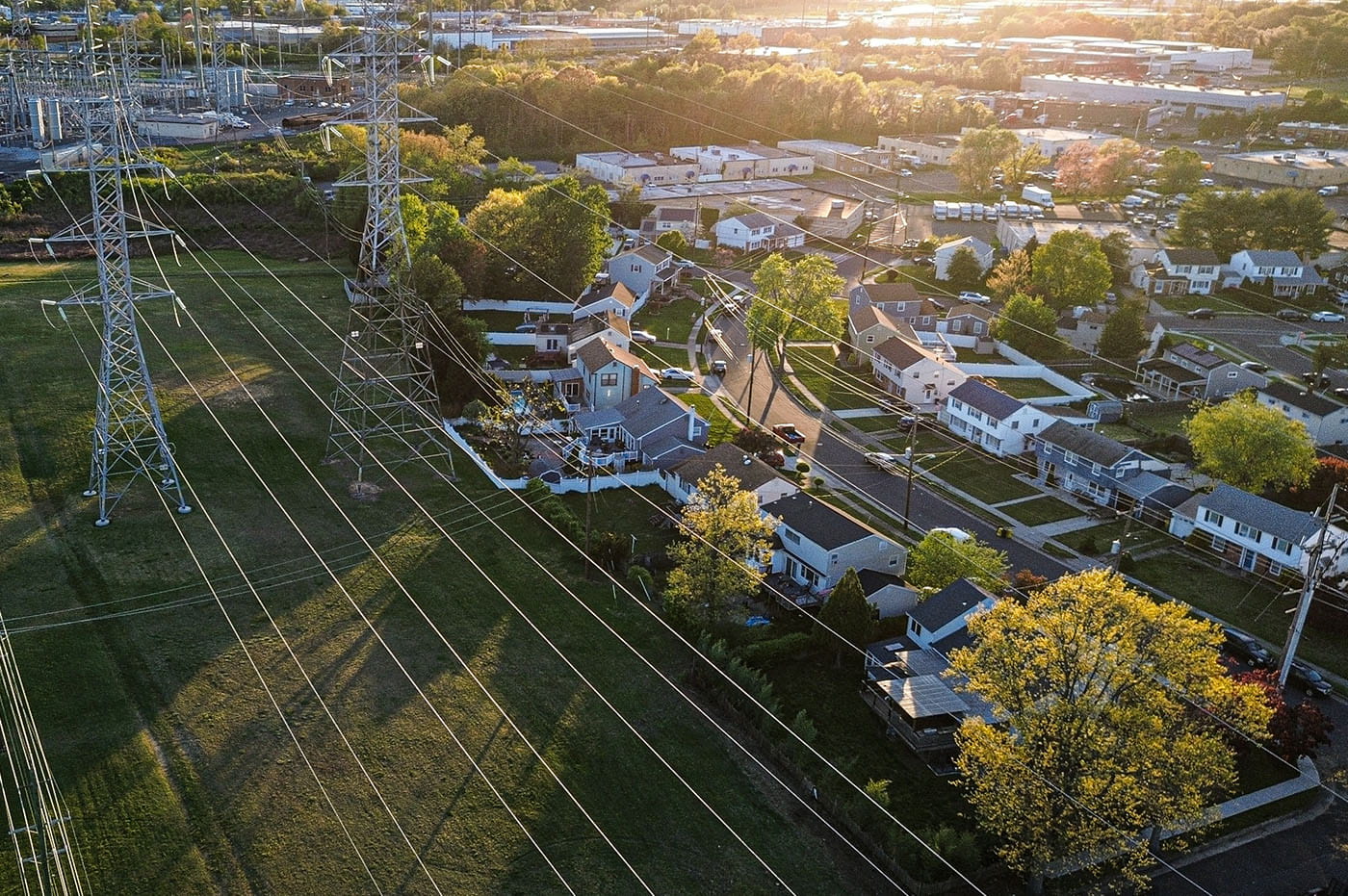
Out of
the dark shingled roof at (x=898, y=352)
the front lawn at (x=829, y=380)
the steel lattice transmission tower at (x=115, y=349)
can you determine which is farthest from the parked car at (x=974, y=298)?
the steel lattice transmission tower at (x=115, y=349)

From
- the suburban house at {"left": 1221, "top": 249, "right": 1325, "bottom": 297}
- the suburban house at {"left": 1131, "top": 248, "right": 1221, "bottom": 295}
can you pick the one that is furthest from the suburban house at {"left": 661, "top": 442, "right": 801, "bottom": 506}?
the suburban house at {"left": 1221, "top": 249, "right": 1325, "bottom": 297}

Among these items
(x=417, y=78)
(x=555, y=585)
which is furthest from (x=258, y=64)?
(x=555, y=585)

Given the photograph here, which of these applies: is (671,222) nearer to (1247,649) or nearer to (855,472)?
(855,472)

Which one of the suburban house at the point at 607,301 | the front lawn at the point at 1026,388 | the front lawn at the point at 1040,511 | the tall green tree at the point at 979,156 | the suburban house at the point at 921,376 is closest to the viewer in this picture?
the front lawn at the point at 1040,511

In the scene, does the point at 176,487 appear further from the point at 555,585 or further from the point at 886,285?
the point at 886,285

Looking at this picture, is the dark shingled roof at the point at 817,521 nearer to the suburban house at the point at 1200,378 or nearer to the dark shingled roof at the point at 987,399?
the dark shingled roof at the point at 987,399

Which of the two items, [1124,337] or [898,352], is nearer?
[898,352]

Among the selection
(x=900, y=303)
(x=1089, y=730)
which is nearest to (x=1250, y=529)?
(x=1089, y=730)
